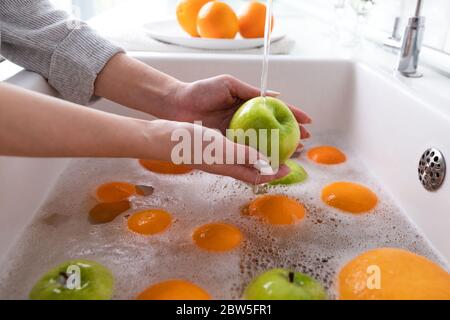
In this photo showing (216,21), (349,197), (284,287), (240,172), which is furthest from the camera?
(216,21)

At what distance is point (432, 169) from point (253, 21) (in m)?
0.57

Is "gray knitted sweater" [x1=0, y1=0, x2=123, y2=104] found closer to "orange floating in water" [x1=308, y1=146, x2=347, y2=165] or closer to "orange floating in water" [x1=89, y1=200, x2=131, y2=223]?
"orange floating in water" [x1=89, y1=200, x2=131, y2=223]

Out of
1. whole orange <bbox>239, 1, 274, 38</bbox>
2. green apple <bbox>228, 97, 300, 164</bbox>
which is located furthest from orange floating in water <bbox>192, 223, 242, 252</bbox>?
whole orange <bbox>239, 1, 274, 38</bbox>

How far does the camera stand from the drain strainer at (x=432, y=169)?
2.10ft

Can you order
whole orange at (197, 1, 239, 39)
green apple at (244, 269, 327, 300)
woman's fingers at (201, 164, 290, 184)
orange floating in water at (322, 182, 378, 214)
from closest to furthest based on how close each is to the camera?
green apple at (244, 269, 327, 300) → woman's fingers at (201, 164, 290, 184) → orange floating in water at (322, 182, 378, 214) → whole orange at (197, 1, 239, 39)

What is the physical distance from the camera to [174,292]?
52 cm

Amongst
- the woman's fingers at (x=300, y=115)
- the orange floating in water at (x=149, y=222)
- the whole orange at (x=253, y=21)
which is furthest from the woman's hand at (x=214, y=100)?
the whole orange at (x=253, y=21)

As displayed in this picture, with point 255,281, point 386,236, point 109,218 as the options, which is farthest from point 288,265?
point 109,218

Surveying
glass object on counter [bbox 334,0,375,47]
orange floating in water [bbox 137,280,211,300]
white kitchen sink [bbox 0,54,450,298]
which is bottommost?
orange floating in water [bbox 137,280,211,300]

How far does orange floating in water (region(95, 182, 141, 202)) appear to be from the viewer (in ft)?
2.39

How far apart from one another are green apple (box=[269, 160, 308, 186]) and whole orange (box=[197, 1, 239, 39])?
0.37 metres

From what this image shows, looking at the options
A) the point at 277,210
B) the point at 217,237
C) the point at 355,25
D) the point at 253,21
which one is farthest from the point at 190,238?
the point at 355,25

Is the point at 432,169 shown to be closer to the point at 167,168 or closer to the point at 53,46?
the point at 167,168

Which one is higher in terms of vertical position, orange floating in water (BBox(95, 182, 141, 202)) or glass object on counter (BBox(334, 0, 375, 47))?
glass object on counter (BBox(334, 0, 375, 47))
